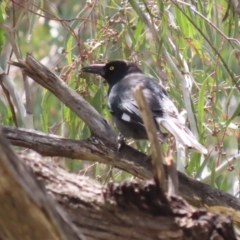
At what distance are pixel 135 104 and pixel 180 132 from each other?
26.1 inches

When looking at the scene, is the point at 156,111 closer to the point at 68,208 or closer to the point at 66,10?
the point at 68,208

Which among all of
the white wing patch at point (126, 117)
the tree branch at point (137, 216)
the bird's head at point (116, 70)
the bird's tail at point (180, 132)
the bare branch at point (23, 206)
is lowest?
the white wing patch at point (126, 117)

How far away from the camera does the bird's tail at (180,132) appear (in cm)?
321

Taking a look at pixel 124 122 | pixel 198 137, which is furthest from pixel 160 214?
pixel 124 122

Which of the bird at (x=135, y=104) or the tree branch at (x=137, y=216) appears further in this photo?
the bird at (x=135, y=104)

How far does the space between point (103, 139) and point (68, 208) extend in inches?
50.6

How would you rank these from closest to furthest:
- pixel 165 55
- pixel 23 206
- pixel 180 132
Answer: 1. pixel 23 206
2. pixel 180 132
3. pixel 165 55

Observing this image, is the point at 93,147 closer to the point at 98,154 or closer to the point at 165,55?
the point at 98,154

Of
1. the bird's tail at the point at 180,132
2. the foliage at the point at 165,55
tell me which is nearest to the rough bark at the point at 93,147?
the bird's tail at the point at 180,132

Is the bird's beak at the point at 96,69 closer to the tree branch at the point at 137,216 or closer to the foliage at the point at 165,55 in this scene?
the foliage at the point at 165,55

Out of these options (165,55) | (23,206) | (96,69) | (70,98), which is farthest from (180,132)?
(23,206)

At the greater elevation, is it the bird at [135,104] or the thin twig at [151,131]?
the thin twig at [151,131]

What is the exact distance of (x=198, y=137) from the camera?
368 cm

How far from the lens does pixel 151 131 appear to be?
1.78 m
